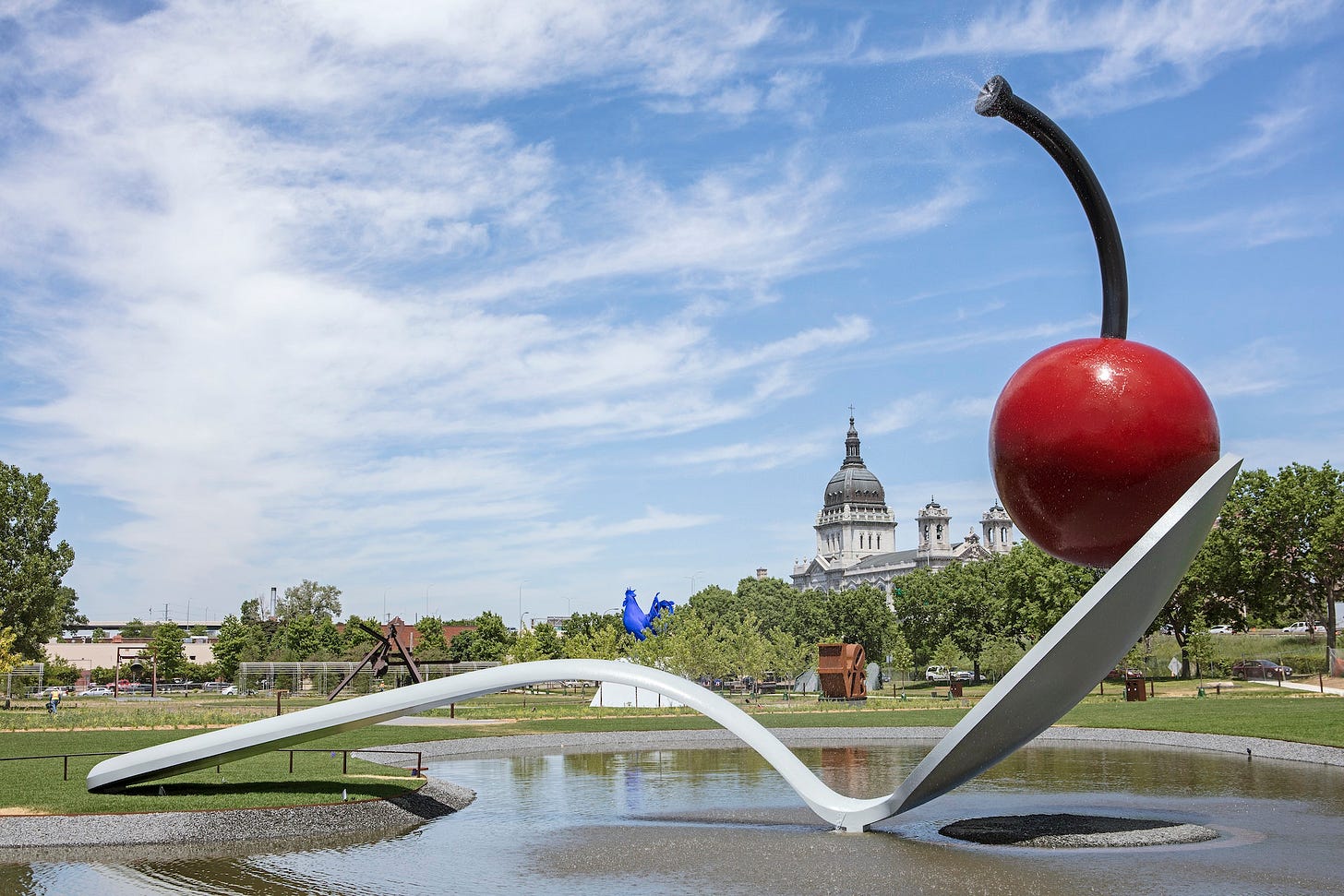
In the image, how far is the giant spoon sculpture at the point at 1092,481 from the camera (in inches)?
447

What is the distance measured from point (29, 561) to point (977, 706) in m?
52.2

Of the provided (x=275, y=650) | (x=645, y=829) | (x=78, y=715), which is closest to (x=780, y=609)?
(x=275, y=650)

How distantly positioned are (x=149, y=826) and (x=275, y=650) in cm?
7627

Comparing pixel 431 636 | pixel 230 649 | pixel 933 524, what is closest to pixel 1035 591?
pixel 431 636

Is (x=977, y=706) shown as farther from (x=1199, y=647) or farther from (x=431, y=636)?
(x=431, y=636)

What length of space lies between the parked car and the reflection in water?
40383 mm

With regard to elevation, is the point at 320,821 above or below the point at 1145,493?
below

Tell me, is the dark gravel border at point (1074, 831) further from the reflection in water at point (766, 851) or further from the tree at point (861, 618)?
the tree at point (861, 618)

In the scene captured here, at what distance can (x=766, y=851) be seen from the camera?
13125mm

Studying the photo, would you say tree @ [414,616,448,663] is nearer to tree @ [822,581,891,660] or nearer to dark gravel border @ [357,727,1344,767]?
tree @ [822,581,891,660]

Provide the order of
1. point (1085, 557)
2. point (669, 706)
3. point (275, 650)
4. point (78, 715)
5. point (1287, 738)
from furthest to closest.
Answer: point (275, 650) < point (669, 706) < point (78, 715) < point (1287, 738) < point (1085, 557)

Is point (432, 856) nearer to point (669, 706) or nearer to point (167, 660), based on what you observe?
point (669, 706)

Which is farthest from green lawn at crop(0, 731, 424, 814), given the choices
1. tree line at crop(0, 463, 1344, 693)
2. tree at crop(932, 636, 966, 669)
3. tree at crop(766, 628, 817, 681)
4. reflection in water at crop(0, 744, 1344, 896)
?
tree at crop(932, 636, 966, 669)

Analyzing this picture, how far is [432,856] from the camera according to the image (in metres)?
13.5
